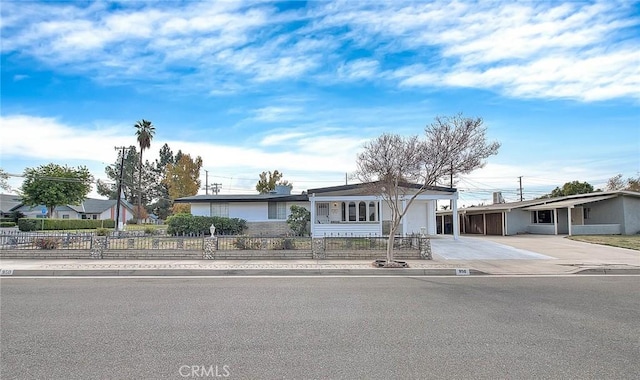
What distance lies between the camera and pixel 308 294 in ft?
28.8

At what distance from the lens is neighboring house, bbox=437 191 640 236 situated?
30.0 m

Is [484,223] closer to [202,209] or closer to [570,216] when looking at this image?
[570,216]

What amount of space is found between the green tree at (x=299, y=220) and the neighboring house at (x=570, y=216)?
17.2 m

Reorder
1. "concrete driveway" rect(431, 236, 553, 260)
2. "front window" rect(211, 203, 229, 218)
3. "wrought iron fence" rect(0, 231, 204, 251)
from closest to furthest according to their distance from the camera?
"wrought iron fence" rect(0, 231, 204, 251) → "concrete driveway" rect(431, 236, 553, 260) → "front window" rect(211, 203, 229, 218)

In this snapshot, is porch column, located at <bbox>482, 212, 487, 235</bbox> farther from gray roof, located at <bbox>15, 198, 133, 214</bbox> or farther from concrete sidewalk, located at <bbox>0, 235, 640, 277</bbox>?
gray roof, located at <bbox>15, 198, 133, 214</bbox>

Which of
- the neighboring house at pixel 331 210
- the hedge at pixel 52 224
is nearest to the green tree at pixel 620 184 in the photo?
the neighboring house at pixel 331 210

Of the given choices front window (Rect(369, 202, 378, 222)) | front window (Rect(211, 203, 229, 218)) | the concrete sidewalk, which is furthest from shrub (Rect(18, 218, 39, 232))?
front window (Rect(369, 202, 378, 222))

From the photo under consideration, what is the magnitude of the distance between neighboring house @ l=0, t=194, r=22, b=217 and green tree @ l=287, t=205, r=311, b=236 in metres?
50.6

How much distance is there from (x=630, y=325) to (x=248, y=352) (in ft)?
19.1

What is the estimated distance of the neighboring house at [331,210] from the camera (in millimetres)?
25031

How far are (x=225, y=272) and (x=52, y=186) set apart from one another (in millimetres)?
44349

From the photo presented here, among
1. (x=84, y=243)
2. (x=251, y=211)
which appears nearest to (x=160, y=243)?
(x=84, y=243)

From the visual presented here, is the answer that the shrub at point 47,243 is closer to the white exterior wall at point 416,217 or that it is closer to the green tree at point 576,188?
the white exterior wall at point 416,217

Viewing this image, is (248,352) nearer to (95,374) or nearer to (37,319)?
(95,374)
